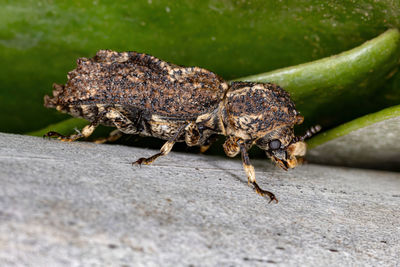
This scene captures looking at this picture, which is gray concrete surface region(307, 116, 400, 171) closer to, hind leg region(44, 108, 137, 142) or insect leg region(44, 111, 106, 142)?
hind leg region(44, 108, 137, 142)

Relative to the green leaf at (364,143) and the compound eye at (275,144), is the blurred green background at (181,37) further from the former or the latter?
the compound eye at (275,144)

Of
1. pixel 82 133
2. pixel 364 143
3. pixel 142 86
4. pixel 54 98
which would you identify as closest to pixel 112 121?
pixel 82 133

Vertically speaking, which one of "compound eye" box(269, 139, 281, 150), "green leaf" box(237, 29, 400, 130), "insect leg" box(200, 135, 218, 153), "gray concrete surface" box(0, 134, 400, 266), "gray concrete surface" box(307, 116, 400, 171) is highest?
"green leaf" box(237, 29, 400, 130)

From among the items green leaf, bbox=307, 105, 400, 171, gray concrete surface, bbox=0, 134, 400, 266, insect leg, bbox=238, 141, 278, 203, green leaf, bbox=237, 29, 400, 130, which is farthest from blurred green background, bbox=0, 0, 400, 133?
gray concrete surface, bbox=0, 134, 400, 266

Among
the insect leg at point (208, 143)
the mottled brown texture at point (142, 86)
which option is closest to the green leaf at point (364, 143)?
the insect leg at point (208, 143)

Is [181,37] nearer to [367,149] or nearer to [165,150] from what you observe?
[165,150]

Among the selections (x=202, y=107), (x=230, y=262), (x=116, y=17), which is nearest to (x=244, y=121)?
(x=202, y=107)

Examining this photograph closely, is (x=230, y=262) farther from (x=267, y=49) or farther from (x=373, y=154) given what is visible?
(x=373, y=154)
